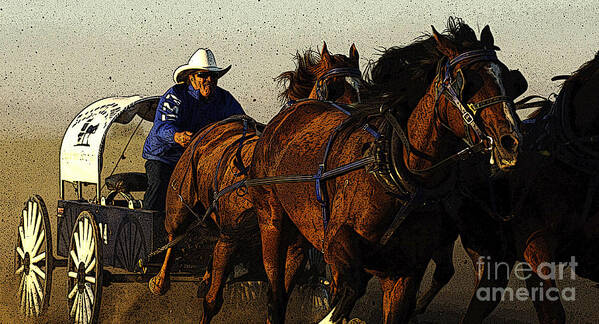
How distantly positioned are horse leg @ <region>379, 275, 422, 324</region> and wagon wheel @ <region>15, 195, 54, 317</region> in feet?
13.5

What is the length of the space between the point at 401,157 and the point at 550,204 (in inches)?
48.4

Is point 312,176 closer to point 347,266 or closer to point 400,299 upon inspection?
point 347,266

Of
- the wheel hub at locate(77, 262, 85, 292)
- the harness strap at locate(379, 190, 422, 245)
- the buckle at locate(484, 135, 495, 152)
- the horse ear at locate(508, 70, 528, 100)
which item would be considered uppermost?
the horse ear at locate(508, 70, 528, 100)

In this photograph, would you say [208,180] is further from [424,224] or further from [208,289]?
[424,224]

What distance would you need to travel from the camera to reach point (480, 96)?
11.5 feet

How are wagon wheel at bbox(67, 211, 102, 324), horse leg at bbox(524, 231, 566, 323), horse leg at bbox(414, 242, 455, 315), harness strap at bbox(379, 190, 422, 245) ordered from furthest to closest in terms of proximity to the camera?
wagon wheel at bbox(67, 211, 102, 324)
horse leg at bbox(414, 242, 455, 315)
horse leg at bbox(524, 231, 566, 323)
harness strap at bbox(379, 190, 422, 245)

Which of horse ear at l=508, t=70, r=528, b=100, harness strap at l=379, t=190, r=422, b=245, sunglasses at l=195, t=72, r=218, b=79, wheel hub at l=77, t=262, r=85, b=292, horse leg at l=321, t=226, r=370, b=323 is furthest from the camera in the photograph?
sunglasses at l=195, t=72, r=218, b=79

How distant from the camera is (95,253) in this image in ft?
21.7

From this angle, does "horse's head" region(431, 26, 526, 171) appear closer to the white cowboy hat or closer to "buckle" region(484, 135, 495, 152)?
"buckle" region(484, 135, 495, 152)

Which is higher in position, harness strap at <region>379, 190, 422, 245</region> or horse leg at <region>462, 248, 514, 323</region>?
harness strap at <region>379, 190, 422, 245</region>

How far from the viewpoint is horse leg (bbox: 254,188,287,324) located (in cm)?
532

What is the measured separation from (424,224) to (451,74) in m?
0.75

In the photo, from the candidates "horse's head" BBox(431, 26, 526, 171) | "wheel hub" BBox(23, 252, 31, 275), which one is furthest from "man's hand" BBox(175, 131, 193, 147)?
"horse's head" BBox(431, 26, 526, 171)

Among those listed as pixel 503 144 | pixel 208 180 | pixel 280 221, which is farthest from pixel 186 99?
pixel 503 144
